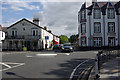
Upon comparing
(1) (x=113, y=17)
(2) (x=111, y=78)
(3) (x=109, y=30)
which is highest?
(1) (x=113, y=17)

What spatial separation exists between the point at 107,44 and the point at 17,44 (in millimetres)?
24432

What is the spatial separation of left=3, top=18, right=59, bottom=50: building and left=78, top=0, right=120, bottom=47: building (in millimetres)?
11785

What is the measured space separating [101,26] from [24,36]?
2094cm

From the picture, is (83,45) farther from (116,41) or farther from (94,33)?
(116,41)

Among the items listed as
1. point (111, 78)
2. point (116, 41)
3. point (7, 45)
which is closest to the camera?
point (111, 78)

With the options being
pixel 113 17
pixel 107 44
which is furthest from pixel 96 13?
pixel 107 44

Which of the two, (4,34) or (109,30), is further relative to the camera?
(4,34)

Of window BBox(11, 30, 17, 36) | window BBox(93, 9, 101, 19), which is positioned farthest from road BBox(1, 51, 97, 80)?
window BBox(11, 30, 17, 36)

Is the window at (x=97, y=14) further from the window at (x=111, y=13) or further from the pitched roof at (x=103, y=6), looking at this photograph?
the window at (x=111, y=13)

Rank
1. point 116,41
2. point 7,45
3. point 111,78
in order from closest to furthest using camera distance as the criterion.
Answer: point 111,78 → point 116,41 → point 7,45

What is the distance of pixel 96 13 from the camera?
35594 millimetres

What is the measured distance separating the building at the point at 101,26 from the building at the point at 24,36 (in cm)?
1179

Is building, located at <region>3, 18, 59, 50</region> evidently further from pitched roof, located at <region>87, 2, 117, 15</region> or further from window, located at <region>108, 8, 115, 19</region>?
window, located at <region>108, 8, 115, 19</region>

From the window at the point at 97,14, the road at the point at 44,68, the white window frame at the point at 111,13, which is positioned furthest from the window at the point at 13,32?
the white window frame at the point at 111,13
